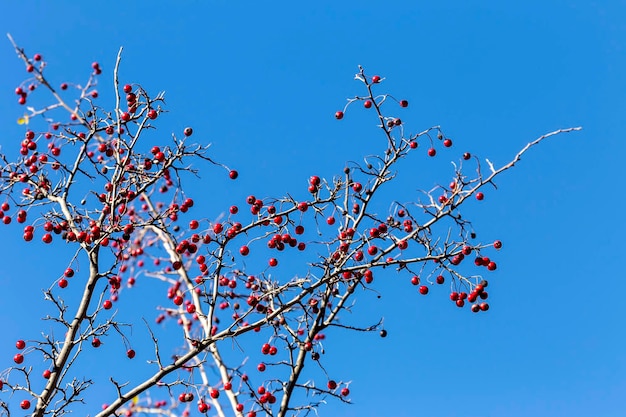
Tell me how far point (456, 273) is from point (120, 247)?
292 centimetres

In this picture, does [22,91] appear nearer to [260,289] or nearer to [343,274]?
[260,289]

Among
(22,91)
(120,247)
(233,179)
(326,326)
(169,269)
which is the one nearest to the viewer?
(120,247)

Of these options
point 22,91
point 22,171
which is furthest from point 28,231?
point 22,91

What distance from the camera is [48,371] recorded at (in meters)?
5.93

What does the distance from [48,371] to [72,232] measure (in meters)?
1.29

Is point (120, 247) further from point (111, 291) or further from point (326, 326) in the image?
point (326, 326)

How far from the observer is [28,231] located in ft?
20.7

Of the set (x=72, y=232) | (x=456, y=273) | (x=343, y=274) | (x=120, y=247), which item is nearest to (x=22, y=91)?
(x=72, y=232)

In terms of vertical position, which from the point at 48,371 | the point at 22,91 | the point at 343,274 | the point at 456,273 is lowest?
the point at 456,273

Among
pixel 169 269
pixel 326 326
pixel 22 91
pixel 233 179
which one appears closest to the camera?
pixel 326 326

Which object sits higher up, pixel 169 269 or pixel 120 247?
pixel 169 269

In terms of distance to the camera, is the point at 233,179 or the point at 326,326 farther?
the point at 233,179

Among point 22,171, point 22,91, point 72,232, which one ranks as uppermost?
point 22,91

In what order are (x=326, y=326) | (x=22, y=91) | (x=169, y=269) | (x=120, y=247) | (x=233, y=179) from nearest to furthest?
(x=120, y=247) < (x=326, y=326) < (x=233, y=179) < (x=22, y=91) < (x=169, y=269)
